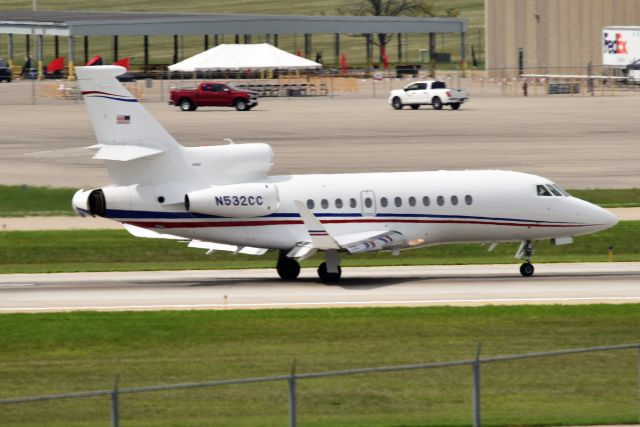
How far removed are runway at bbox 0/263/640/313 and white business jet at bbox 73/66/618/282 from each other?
45.1 inches

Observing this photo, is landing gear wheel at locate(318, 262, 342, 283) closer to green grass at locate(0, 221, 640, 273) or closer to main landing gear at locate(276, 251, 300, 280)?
main landing gear at locate(276, 251, 300, 280)

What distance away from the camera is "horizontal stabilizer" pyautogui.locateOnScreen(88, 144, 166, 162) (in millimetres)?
39719

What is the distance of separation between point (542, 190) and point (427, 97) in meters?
64.0

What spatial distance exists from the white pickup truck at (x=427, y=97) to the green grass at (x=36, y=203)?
51.3 metres

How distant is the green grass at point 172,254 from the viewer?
47469mm

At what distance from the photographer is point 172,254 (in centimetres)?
4981

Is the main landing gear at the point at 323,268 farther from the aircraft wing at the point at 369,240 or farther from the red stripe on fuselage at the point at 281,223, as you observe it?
the red stripe on fuselage at the point at 281,223

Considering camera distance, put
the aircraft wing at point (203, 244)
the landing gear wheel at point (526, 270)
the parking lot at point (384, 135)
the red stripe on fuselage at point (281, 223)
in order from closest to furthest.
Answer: the red stripe on fuselage at point (281, 223), the aircraft wing at point (203, 244), the landing gear wheel at point (526, 270), the parking lot at point (384, 135)

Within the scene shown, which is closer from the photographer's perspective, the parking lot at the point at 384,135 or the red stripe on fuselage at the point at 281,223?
the red stripe on fuselage at the point at 281,223

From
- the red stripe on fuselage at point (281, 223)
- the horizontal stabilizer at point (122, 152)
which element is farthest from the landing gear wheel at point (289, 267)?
the horizontal stabilizer at point (122, 152)

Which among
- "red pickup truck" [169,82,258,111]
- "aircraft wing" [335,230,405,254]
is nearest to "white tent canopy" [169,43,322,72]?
"red pickup truck" [169,82,258,111]

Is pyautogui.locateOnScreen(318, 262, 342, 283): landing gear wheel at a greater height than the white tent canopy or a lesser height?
lesser

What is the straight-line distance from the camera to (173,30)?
13725 centimetres

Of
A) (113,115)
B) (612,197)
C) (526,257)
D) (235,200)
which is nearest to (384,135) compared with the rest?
(612,197)
